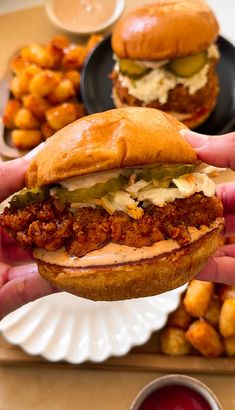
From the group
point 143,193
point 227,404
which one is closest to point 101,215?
point 143,193

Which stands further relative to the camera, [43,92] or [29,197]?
[43,92]

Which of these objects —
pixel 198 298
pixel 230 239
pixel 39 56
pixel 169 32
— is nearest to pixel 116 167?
pixel 198 298

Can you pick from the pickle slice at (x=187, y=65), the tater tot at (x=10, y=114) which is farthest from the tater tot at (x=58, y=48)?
the pickle slice at (x=187, y=65)

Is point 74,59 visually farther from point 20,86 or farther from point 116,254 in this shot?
point 116,254

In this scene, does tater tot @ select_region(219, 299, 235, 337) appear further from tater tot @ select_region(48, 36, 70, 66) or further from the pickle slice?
tater tot @ select_region(48, 36, 70, 66)

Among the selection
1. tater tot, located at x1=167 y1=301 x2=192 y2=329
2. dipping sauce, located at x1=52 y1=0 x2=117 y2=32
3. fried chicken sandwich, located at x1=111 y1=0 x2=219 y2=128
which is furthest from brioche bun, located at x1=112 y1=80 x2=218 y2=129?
tater tot, located at x1=167 y1=301 x2=192 y2=329

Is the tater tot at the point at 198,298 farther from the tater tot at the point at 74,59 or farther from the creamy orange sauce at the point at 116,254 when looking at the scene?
the tater tot at the point at 74,59
